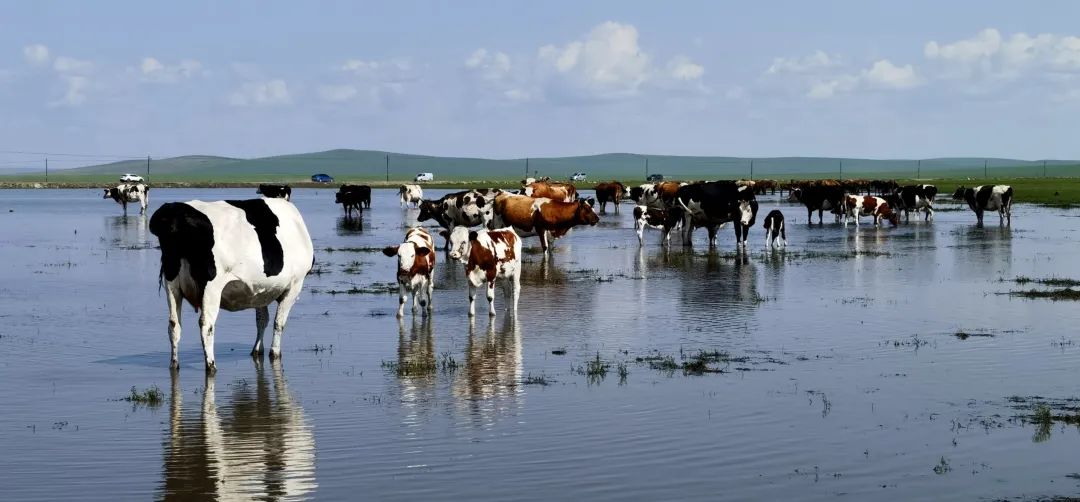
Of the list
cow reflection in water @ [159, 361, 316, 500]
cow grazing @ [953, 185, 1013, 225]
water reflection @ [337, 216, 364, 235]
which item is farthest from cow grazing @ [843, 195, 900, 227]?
cow reflection in water @ [159, 361, 316, 500]

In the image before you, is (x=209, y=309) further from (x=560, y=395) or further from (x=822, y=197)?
(x=822, y=197)

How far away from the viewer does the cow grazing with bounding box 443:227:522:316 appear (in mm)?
21484

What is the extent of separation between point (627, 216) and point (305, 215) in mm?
15688

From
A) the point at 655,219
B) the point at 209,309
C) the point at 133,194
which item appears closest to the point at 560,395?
the point at 209,309

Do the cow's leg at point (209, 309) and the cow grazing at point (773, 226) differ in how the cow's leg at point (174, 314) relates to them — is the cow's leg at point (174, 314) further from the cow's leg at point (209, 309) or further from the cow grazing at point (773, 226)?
the cow grazing at point (773, 226)

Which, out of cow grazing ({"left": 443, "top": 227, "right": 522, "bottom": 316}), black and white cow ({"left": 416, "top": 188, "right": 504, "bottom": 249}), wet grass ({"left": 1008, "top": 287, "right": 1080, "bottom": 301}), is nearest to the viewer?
cow grazing ({"left": 443, "top": 227, "right": 522, "bottom": 316})

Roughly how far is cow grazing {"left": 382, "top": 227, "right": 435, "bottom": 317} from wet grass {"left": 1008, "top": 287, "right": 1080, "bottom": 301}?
1050cm

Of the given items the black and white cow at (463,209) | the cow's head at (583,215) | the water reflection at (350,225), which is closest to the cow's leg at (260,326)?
the cow's head at (583,215)

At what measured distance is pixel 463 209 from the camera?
4303cm

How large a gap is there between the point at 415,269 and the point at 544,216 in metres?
15.6

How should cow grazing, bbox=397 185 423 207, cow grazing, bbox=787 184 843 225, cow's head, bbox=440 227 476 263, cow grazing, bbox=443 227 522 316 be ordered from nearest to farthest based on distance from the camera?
cow grazing, bbox=443 227 522 316, cow's head, bbox=440 227 476 263, cow grazing, bbox=787 184 843 225, cow grazing, bbox=397 185 423 207

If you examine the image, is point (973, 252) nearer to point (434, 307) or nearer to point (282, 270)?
point (434, 307)

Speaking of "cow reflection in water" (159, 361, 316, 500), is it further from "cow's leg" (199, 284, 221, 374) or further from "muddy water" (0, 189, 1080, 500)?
"cow's leg" (199, 284, 221, 374)

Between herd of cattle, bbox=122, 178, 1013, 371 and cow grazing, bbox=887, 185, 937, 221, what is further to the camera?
cow grazing, bbox=887, 185, 937, 221
